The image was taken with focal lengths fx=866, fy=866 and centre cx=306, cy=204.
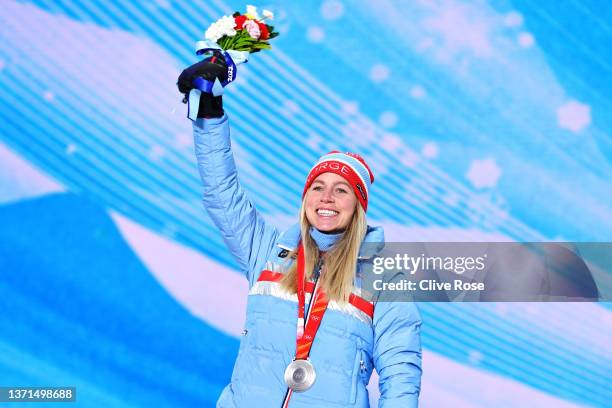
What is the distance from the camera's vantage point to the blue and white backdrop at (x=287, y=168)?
385 cm

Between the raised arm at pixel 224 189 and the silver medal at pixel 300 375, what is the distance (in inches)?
12.3

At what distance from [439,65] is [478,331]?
1204mm

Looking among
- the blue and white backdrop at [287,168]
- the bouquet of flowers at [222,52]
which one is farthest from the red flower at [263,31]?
the blue and white backdrop at [287,168]

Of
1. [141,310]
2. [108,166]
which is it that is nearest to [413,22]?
[108,166]

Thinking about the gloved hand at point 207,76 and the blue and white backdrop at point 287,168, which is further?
the blue and white backdrop at point 287,168

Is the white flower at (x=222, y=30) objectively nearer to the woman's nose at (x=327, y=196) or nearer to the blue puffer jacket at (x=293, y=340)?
the blue puffer jacket at (x=293, y=340)

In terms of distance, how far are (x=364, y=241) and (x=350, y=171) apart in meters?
0.22

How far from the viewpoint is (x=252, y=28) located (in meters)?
2.42

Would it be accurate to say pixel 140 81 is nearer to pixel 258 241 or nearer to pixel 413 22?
pixel 413 22

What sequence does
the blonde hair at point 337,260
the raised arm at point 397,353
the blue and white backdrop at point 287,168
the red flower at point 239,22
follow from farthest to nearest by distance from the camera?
the blue and white backdrop at point 287,168 < the red flower at point 239,22 < the blonde hair at point 337,260 < the raised arm at point 397,353

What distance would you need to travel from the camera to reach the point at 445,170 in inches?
152

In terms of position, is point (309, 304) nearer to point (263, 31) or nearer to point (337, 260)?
point (337, 260)

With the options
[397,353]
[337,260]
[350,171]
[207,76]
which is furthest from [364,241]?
[207,76]

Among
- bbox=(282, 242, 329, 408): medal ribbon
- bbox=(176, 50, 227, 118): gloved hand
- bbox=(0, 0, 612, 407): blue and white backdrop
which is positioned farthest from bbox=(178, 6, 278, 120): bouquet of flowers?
bbox=(0, 0, 612, 407): blue and white backdrop
